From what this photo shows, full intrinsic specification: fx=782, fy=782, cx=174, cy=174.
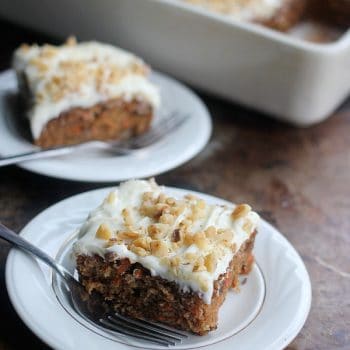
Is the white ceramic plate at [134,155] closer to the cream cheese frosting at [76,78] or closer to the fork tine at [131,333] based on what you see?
the cream cheese frosting at [76,78]

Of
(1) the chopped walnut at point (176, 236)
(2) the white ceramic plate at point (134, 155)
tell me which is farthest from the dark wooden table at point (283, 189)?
(1) the chopped walnut at point (176, 236)

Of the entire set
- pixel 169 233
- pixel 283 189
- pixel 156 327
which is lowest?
pixel 283 189

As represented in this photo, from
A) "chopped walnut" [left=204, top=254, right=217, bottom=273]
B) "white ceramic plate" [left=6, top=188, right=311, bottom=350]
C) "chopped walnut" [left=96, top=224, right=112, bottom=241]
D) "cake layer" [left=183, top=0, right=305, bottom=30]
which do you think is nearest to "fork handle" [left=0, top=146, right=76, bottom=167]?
"white ceramic plate" [left=6, top=188, right=311, bottom=350]

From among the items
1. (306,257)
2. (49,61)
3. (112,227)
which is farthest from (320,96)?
(112,227)

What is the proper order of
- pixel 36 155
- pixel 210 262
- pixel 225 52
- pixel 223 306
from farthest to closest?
pixel 225 52
pixel 36 155
pixel 223 306
pixel 210 262

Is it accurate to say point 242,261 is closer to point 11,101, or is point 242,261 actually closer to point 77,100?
point 77,100

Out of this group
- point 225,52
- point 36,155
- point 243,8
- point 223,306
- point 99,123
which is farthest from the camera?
point 243,8

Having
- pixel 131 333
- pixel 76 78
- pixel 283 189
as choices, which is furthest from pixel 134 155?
pixel 131 333

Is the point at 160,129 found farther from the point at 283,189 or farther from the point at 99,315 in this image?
the point at 99,315
